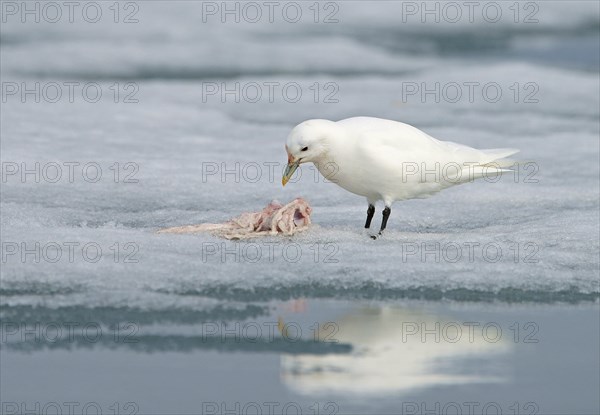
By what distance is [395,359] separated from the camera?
440 centimetres

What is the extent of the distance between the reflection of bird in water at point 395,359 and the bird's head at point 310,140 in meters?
1.37

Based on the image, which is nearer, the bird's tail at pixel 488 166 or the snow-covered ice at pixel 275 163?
the snow-covered ice at pixel 275 163

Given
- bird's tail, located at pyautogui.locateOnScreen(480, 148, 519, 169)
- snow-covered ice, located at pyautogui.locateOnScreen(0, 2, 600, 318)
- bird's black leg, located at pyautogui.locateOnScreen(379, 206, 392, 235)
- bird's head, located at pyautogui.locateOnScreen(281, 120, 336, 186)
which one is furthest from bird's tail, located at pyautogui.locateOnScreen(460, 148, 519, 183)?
bird's head, located at pyautogui.locateOnScreen(281, 120, 336, 186)

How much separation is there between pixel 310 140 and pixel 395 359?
193 centimetres

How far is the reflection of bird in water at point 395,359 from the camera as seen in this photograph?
416 cm

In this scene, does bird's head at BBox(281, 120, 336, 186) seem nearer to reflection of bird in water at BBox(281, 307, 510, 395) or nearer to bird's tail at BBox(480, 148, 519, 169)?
bird's tail at BBox(480, 148, 519, 169)

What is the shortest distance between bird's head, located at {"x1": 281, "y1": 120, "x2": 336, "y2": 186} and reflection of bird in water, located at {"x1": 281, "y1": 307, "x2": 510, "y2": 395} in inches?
53.9

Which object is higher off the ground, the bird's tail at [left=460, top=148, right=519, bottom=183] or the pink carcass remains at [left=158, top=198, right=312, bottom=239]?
the bird's tail at [left=460, top=148, right=519, bottom=183]

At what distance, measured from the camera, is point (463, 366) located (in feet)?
14.4

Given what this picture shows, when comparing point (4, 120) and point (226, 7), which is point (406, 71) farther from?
point (4, 120)

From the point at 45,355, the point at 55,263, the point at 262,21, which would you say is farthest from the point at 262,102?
the point at 45,355

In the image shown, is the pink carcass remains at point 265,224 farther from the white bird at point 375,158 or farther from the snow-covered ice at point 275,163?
the white bird at point 375,158

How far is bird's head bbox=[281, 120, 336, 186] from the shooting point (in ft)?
20.1

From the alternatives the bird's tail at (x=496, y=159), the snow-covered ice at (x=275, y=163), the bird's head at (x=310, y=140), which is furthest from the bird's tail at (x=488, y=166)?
the bird's head at (x=310, y=140)
